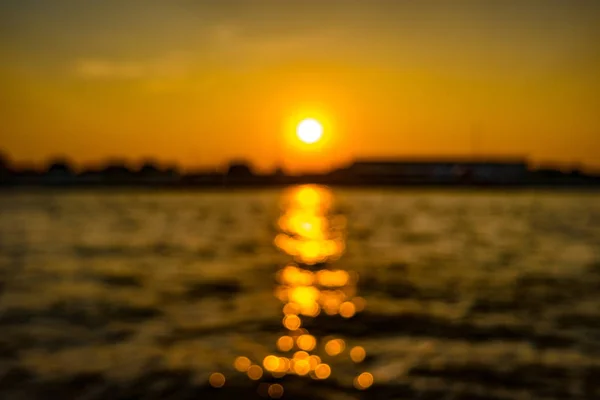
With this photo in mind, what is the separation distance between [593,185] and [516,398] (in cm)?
18213

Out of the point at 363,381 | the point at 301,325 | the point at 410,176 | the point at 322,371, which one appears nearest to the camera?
the point at 363,381

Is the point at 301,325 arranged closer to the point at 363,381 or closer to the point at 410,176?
the point at 363,381

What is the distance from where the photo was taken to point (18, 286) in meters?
18.2

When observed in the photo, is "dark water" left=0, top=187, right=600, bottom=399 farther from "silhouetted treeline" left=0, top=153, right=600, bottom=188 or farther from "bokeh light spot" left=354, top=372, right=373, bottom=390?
"silhouetted treeline" left=0, top=153, right=600, bottom=188

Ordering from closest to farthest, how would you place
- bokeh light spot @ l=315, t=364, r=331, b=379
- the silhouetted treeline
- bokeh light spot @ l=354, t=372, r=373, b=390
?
bokeh light spot @ l=354, t=372, r=373, b=390 → bokeh light spot @ l=315, t=364, r=331, b=379 → the silhouetted treeline

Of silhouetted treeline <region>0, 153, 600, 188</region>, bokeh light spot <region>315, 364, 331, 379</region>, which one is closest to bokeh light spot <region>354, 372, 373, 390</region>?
bokeh light spot <region>315, 364, 331, 379</region>

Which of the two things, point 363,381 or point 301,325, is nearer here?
point 363,381

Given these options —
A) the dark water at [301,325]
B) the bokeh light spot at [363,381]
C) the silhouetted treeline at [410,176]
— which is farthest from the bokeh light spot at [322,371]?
the silhouetted treeline at [410,176]

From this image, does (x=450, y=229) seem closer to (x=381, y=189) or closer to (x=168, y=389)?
(x=168, y=389)

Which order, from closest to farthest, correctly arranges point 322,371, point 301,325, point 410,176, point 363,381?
point 363,381, point 322,371, point 301,325, point 410,176

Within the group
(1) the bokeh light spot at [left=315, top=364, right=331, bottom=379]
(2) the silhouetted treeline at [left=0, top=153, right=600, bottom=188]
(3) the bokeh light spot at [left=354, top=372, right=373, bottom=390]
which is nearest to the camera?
(3) the bokeh light spot at [left=354, top=372, right=373, bottom=390]

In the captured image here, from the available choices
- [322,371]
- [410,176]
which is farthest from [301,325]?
[410,176]

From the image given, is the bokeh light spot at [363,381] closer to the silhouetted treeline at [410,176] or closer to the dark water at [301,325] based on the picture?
the dark water at [301,325]

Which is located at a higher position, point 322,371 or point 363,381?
point 322,371
